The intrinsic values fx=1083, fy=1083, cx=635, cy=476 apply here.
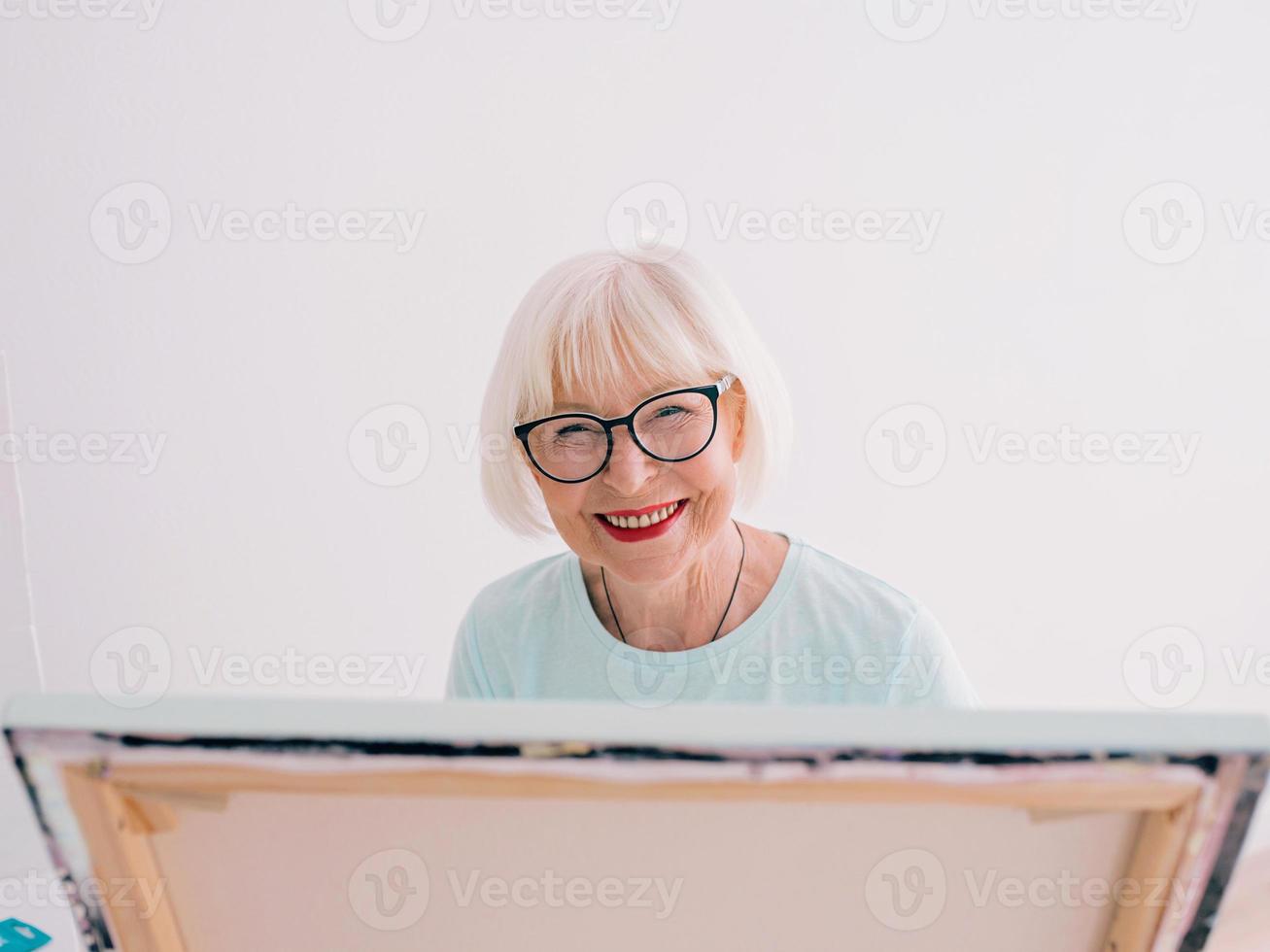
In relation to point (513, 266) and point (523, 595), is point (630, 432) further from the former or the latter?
point (513, 266)

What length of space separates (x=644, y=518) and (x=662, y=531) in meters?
0.03

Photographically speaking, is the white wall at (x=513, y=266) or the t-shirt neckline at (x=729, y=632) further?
the white wall at (x=513, y=266)

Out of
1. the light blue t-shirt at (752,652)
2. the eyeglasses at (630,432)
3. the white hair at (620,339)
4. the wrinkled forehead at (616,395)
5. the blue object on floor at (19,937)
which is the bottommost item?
the blue object on floor at (19,937)

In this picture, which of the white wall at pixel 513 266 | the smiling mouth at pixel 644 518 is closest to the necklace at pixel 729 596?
the smiling mouth at pixel 644 518

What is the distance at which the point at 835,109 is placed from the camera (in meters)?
2.40

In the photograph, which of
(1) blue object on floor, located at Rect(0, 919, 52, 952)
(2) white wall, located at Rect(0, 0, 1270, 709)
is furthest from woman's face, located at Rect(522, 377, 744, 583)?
(2) white wall, located at Rect(0, 0, 1270, 709)

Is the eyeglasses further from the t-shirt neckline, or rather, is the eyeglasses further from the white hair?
the t-shirt neckline

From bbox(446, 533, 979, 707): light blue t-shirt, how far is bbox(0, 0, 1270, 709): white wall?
94 centimetres

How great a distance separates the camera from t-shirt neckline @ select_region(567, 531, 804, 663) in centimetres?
147

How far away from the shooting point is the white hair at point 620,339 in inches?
53.1

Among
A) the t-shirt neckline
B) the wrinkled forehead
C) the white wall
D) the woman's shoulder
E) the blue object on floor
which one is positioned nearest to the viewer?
the blue object on floor

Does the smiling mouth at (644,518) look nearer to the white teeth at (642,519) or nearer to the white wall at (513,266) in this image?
the white teeth at (642,519)

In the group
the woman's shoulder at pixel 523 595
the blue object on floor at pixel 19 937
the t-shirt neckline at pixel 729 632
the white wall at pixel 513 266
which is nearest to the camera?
the blue object on floor at pixel 19 937

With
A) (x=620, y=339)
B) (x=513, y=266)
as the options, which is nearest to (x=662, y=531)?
(x=620, y=339)
